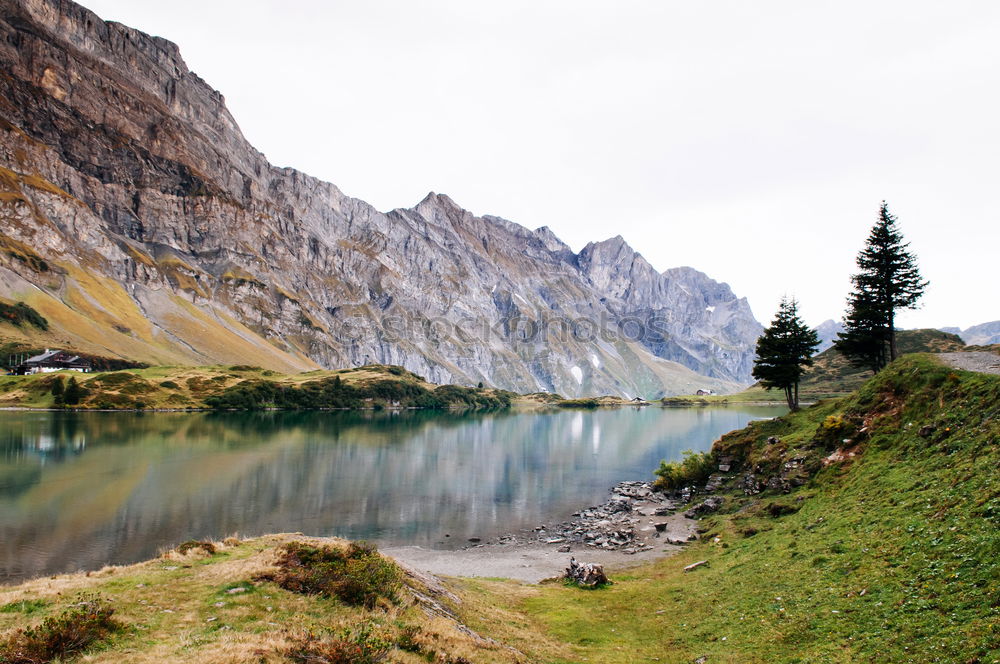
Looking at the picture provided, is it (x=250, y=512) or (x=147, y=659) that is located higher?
(x=147, y=659)

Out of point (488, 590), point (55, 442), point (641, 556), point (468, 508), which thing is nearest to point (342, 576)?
point (488, 590)

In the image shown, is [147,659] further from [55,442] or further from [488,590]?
[55,442]

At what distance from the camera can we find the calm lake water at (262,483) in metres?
46.4

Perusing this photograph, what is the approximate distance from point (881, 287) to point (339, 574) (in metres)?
58.3

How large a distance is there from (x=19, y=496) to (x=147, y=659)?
60.8 m

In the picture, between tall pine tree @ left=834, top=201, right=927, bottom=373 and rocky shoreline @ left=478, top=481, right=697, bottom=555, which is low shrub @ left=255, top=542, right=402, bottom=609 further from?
tall pine tree @ left=834, top=201, right=927, bottom=373

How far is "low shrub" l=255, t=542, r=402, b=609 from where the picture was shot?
62.8ft

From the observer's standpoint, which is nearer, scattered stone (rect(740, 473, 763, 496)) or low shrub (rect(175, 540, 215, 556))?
low shrub (rect(175, 540, 215, 556))

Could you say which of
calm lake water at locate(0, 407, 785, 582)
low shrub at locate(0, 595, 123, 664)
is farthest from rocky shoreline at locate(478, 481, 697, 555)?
low shrub at locate(0, 595, 123, 664)

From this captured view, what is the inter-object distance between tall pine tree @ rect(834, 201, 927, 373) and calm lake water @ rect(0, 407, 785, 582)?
36888 millimetres

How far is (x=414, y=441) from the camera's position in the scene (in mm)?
121625

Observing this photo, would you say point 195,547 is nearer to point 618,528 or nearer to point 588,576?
point 588,576

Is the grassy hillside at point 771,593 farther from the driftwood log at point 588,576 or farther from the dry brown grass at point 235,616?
the driftwood log at point 588,576

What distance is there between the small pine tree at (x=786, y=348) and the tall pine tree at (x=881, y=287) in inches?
232
